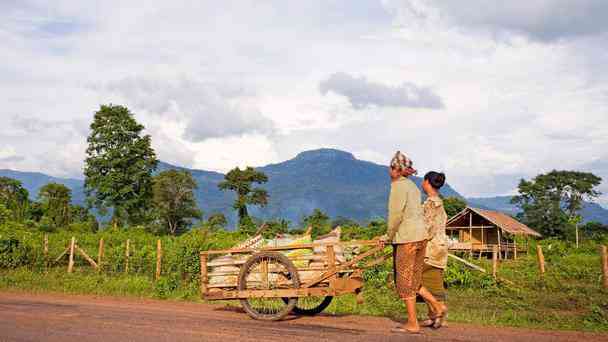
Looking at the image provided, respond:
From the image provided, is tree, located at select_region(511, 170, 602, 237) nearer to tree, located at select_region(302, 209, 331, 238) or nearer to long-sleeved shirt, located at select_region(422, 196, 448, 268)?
tree, located at select_region(302, 209, 331, 238)

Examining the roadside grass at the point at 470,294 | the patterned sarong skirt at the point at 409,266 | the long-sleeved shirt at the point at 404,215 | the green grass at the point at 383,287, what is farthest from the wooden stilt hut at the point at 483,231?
the long-sleeved shirt at the point at 404,215

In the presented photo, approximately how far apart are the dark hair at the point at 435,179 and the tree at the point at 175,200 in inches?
2413

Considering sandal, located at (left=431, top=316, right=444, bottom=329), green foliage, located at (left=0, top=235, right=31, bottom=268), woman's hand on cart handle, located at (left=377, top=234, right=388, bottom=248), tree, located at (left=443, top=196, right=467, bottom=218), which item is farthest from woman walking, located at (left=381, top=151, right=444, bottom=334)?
tree, located at (left=443, top=196, right=467, bottom=218)

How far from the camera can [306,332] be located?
7.09 meters

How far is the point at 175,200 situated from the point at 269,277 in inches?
2448

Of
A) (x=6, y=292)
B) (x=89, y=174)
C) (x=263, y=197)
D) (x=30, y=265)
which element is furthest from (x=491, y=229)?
(x=6, y=292)

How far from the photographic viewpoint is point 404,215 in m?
7.05

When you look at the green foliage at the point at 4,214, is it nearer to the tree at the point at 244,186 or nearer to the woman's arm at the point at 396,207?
the tree at the point at 244,186

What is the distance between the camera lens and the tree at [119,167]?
53125 millimetres

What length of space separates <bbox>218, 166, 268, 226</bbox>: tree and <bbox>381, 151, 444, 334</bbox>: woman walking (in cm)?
6708

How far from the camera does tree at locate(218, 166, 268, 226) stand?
244 ft

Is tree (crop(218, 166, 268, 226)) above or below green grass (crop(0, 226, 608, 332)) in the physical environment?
above

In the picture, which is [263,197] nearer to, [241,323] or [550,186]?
[550,186]

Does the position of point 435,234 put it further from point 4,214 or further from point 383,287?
point 4,214
